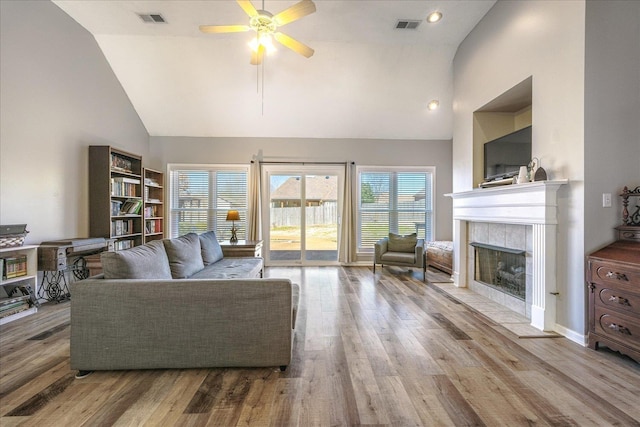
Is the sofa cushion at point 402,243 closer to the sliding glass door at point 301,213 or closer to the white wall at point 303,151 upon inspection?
the sliding glass door at point 301,213

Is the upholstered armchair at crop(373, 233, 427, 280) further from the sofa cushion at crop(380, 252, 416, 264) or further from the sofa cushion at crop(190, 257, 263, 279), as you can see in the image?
the sofa cushion at crop(190, 257, 263, 279)

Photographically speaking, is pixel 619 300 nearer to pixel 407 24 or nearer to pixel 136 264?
pixel 136 264

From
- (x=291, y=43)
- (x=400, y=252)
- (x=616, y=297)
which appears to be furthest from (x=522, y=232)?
(x=291, y=43)

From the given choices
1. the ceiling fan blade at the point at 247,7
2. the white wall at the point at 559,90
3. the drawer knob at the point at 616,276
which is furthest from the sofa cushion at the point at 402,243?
the ceiling fan blade at the point at 247,7

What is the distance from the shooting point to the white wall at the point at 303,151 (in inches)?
245

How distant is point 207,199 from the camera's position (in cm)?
638

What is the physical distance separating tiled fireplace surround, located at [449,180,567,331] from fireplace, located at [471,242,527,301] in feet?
0.22

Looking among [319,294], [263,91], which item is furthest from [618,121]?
[263,91]

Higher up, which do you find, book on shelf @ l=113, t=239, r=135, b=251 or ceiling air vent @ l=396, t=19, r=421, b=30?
ceiling air vent @ l=396, t=19, r=421, b=30

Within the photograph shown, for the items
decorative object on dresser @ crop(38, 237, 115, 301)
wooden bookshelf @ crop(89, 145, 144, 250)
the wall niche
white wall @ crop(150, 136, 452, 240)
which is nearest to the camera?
decorative object on dresser @ crop(38, 237, 115, 301)

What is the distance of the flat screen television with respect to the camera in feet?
11.1

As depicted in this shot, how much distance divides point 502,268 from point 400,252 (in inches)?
75.2

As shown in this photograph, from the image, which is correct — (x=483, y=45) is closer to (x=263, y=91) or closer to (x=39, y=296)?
(x=263, y=91)

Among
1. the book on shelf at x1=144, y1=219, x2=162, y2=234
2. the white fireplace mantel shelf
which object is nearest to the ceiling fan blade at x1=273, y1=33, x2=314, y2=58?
the white fireplace mantel shelf
